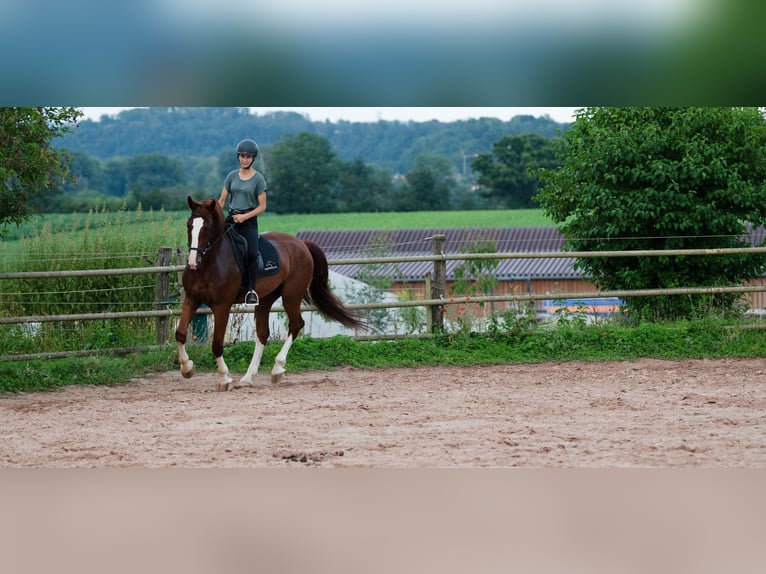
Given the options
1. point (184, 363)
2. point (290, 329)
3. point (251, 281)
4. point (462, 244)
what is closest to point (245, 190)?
point (251, 281)

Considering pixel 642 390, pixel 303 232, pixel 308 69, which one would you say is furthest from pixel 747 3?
pixel 303 232

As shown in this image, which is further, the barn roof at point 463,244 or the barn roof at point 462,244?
the barn roof at point 462,244

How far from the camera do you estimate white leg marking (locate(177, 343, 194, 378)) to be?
852 cm

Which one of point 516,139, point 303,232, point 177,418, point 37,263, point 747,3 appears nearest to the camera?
point 747,3

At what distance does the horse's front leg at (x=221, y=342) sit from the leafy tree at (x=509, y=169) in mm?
60700

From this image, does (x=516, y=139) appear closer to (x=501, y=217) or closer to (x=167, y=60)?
(x=501, y=217)

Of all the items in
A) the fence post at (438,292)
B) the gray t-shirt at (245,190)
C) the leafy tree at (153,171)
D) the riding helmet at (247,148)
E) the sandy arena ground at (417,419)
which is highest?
the leafy tree at (153,171)

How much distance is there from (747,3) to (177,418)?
565 cm

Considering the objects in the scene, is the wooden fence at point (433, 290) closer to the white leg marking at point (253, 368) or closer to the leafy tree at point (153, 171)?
the white leg marking at point (253, 368)

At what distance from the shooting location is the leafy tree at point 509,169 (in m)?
69.6

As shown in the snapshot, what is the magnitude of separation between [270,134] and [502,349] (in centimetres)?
8626

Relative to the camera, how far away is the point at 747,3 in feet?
7.43

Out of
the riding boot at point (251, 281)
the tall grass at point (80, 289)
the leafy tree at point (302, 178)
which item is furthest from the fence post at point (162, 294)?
the leafy tree at point (302, 178)

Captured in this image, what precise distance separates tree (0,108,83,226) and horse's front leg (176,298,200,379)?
2.14 metres
